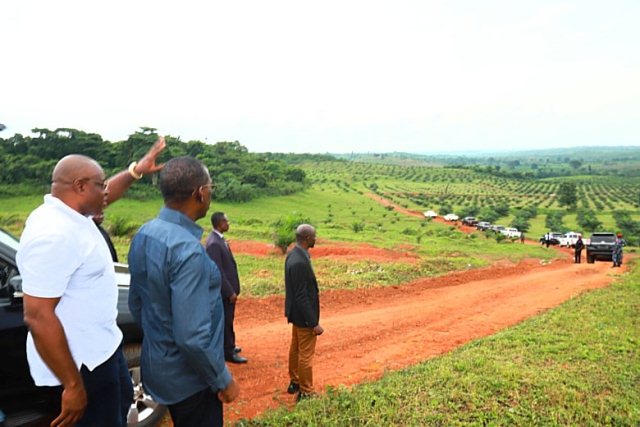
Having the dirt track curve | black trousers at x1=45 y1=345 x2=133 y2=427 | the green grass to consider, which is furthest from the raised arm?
the dirt track curve

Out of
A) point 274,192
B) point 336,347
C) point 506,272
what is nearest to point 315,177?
point 274,192

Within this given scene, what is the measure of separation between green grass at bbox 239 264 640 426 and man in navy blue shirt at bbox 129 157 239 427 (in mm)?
1714

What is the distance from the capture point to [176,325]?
2262 mm

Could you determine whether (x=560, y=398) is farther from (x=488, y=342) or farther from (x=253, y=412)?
(x=253, y=412)

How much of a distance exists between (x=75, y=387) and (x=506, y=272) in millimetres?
13948

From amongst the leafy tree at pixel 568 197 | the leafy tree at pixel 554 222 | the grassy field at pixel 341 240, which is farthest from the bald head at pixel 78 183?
the leafy tree at pixel 568 197

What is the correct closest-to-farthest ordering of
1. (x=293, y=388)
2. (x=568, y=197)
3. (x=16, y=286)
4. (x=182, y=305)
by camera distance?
1. (x=182, y=305)
2. (x=16, y=286)
3. (x=293, y=388)
4. (x=568, y=197)

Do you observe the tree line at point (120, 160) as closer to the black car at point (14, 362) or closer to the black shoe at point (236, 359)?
the black shoe at point (236, 359)

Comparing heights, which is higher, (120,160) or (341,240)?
(120,160)

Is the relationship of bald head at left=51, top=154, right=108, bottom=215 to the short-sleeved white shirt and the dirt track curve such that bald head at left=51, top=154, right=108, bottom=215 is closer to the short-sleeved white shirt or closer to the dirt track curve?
the short-sleeved white shirt

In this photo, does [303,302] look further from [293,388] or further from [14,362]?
[14,362]

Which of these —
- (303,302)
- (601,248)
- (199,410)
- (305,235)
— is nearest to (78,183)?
(199,410)

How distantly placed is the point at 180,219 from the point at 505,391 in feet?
10.8

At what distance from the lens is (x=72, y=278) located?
2273 millimetres
